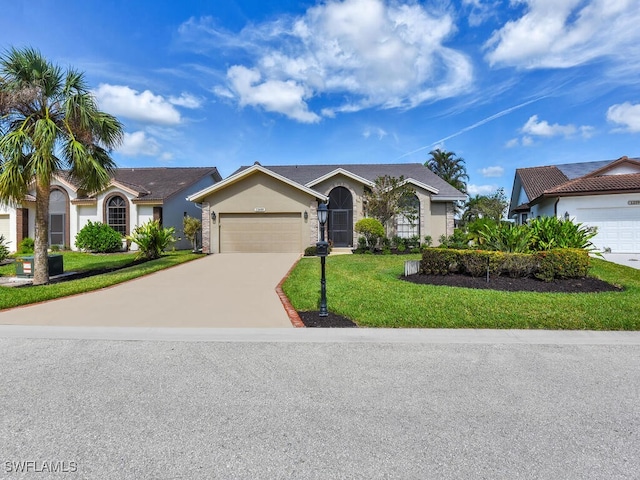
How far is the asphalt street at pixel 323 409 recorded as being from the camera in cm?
241

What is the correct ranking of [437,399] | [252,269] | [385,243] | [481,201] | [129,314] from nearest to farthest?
1. [437,399]
2. [129,314]
3. [252,269]
4. [385,243]
5. [481,201]

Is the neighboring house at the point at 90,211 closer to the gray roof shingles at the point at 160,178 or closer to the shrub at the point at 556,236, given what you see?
the gray roof shingles at the point at 160,178

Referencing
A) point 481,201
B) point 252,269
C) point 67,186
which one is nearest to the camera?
point 252,269

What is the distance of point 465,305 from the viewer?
22.2 feet

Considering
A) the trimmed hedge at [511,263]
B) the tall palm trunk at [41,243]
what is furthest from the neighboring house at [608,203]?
Result: the tall palm trunk at [41,243]

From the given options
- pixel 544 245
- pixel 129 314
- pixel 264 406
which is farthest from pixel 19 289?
pixel 544 245

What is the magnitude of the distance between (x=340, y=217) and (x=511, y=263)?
11.3 m

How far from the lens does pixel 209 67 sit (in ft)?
46.9

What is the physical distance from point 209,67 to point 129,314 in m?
11.6

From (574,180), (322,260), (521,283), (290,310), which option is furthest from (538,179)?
(290,310)

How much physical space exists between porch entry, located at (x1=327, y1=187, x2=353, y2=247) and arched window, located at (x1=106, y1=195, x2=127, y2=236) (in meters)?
11.7

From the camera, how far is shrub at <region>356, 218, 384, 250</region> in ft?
57.2

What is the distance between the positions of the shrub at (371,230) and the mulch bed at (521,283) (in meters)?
7.77

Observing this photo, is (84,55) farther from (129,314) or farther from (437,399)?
(437,399)
